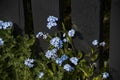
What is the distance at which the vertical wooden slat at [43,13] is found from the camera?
8.98 feet

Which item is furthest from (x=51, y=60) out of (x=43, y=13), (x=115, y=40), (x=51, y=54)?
(x=115, y=40)

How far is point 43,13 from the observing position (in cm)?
281

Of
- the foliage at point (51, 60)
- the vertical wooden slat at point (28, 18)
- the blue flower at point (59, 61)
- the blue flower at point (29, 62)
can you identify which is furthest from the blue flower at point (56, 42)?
the vertical wooden slat at point (28, 18)

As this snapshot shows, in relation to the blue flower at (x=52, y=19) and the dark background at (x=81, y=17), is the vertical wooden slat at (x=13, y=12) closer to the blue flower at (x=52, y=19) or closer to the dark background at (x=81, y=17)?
the dark background at (x=81, y=17)

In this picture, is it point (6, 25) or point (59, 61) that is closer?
point (59, 61)

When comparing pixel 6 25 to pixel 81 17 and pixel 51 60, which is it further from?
pixel 81 17

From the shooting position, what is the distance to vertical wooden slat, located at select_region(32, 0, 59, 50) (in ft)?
8.98

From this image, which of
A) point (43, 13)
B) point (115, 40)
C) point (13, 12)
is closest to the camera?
point (115, 40)

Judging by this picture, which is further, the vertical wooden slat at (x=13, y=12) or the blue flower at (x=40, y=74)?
the vertical wooden slat at (x=13, y=12)

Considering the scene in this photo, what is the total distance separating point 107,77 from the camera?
2711mm

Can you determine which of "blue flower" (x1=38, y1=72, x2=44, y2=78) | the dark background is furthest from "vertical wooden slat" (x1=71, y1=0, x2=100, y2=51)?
"blue flower" (x1=38, y1=72, x2=44, y2=78)

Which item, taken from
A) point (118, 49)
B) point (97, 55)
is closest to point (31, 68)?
point (97, 55)

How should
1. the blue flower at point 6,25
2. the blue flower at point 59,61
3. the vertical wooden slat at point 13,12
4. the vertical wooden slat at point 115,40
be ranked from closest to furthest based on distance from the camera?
the vertical wooden slat at point 115,40
the blue flower at point 59,61
the blue flower at point 6,25
the vertical wooden slat at point 13,12

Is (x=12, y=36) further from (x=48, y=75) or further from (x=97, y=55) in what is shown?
(x=97, y=55)
